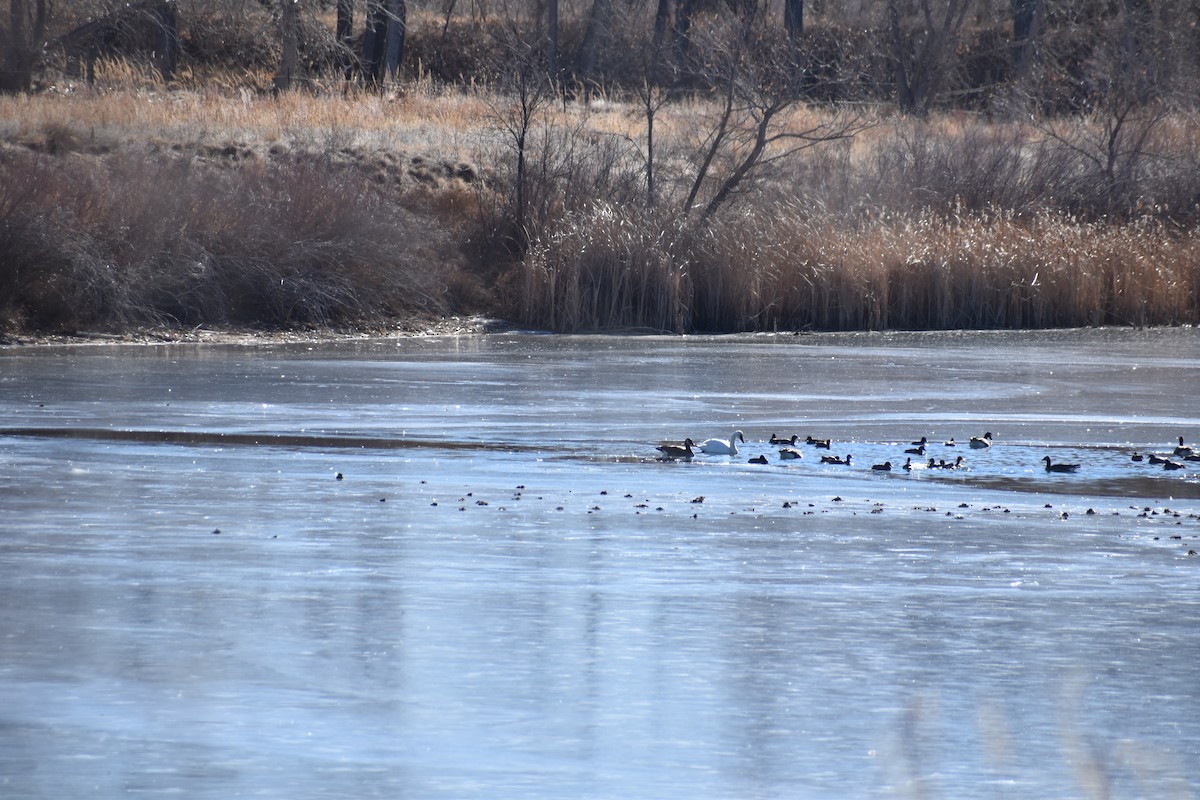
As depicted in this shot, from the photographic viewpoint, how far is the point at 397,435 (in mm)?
12102

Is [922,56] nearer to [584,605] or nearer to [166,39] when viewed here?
[166,39]

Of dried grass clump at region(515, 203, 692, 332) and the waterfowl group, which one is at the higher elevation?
dried grass clump at region(515, 203, 692, 332)

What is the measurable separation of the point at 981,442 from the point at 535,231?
46.0ft

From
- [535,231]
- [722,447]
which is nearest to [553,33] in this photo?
[535,231]

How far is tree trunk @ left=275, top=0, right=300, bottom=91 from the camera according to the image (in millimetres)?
35031

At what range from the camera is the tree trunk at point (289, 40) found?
3503cm

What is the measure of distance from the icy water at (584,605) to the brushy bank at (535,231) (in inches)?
299

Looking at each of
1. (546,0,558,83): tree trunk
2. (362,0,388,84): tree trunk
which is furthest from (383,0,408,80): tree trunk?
(546,0,558,83): tree trunk

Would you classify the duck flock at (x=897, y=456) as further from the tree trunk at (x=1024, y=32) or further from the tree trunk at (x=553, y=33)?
the tree trunk at (x=1024, y=32)

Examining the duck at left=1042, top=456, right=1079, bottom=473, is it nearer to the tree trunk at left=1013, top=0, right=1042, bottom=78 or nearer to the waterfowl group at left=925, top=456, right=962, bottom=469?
the waterfowl group at left=925, top=456, right=962, bottom=469

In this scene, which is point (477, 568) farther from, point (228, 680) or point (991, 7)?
point (991, 7)

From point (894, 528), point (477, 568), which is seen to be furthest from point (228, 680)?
point (894, 528)

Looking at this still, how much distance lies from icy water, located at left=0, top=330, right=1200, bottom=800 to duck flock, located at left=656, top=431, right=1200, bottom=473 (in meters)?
0.10

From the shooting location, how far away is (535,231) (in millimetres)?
25141
